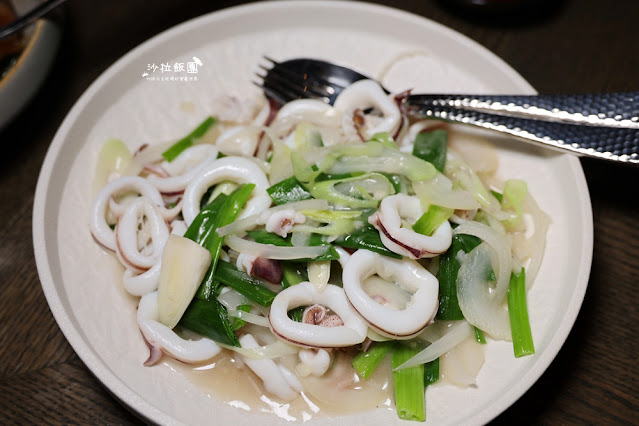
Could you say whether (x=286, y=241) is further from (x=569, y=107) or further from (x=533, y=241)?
(x=569, y=107)

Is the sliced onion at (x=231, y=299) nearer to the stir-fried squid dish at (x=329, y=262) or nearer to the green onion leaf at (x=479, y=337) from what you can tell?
the stir-fried squid dish at (x=329, y=262)

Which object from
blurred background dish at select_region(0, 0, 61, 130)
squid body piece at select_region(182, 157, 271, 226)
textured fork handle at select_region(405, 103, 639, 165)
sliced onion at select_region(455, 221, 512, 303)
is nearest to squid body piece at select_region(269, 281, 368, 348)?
squid body piece at select_region(182, 157, 271, 226)

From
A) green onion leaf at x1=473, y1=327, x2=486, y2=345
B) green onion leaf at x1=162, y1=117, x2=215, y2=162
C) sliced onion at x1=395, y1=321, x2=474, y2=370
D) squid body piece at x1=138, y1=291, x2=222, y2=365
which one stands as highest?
green onion leaf at x1=162, y1=117, x2=215, y2=162

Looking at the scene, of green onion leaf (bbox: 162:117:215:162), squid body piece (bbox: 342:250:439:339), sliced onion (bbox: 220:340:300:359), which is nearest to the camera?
squid body piece (bbox: 342:250:439:339)

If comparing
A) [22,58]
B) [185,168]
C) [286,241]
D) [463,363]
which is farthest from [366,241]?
[22,58]

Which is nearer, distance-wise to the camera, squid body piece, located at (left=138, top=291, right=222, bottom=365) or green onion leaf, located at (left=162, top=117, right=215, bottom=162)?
squid body piece, located at (left=138, top=291, right=222, bottom=365)

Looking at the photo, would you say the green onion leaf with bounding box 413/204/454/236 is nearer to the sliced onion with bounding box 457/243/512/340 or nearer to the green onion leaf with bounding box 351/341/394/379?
the sliced onion with bounding box 457/243/512/340

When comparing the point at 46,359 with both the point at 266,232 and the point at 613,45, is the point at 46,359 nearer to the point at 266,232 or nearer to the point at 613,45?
the point at 266,232
